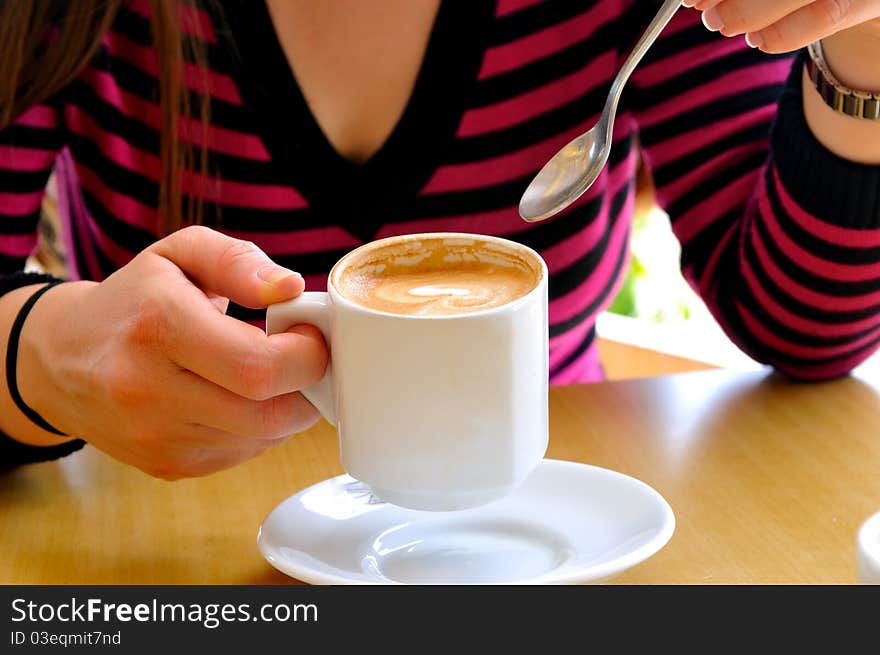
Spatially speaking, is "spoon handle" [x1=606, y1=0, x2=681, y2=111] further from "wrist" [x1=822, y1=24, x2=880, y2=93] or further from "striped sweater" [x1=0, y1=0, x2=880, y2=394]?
"striped sweater" [x1=0, y1=0, x2=880, y2=394]

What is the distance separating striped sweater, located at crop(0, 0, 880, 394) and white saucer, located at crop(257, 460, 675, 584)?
36cm

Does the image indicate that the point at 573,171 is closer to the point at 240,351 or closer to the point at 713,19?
the point at 713,19

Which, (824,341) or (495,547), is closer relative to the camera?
(495,547)

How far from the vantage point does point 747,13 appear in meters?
0.69

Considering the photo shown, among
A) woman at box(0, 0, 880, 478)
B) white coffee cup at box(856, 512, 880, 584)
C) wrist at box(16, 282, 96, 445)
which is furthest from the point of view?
woman at box(0, 0, 880, 478)

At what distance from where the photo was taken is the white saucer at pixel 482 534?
67cm

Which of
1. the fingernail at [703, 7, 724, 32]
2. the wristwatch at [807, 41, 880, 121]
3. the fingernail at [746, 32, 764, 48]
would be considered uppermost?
the fingernail at [703, 7, 724, 32]

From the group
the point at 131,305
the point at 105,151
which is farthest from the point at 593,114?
the point at 131,305

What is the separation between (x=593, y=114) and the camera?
44.2 inches

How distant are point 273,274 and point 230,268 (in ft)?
0.10

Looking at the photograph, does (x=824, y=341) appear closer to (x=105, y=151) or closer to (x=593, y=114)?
(x=593, y=114)

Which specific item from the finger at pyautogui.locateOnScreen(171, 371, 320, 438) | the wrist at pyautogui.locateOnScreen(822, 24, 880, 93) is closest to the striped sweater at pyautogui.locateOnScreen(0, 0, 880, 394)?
the wrist at pyautogui.locateOnScreen(822, 24, 880, 93)

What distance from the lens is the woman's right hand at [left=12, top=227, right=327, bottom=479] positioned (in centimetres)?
66
